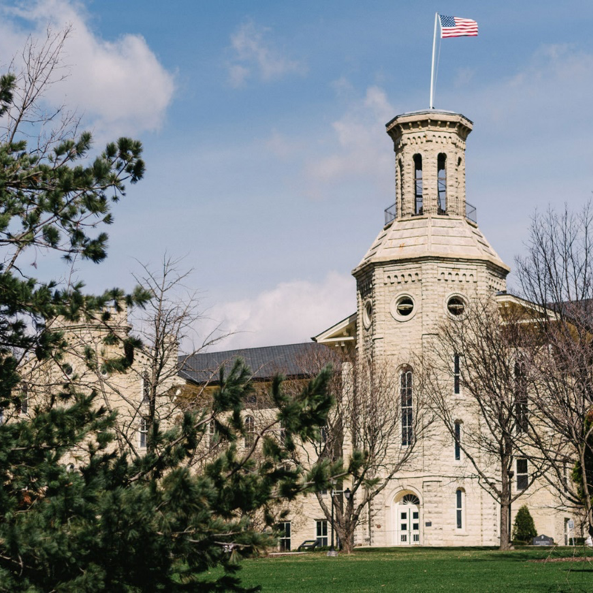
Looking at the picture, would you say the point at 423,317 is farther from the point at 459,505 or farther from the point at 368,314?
the point at 459,505

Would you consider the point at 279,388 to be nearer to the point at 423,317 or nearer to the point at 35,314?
the point at 35,314

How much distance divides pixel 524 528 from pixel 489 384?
74.5ft

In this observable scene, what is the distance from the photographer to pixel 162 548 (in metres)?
9.46

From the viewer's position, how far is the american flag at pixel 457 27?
144ft

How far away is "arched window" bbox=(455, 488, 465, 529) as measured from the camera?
42688 mm

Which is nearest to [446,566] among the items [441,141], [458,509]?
[458,509]

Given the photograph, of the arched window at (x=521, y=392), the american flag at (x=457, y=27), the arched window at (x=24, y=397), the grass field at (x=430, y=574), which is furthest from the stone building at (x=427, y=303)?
the arched window at (x=24, y=397)

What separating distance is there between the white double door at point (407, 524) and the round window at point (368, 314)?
8.54 metres

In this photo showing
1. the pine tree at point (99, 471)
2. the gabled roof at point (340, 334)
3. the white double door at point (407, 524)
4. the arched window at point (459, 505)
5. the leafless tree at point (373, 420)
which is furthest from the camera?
the gabled roof at point (340, 334)

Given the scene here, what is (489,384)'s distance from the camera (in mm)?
24719

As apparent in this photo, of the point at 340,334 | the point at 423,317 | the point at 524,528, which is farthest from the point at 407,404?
the point at 524,528

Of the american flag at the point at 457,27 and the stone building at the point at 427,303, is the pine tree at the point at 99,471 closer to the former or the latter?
the stone building at the point at 427,303

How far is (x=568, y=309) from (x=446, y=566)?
933cm

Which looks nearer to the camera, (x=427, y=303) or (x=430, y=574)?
(x=430, y=574)
